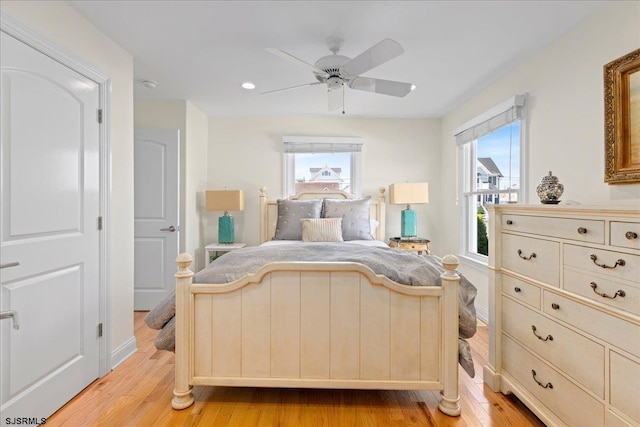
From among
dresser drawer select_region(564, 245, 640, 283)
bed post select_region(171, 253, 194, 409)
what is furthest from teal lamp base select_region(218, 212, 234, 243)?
dresser drawer select_region(564, 245, 640, 283)

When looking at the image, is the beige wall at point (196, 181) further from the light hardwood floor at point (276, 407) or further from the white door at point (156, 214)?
the light hardwood floor at point (276, 407)

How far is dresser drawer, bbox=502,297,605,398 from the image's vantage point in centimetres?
140

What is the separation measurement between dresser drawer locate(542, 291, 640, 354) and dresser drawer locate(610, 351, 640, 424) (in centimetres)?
6

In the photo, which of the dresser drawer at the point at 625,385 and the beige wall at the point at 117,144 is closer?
the dresser drawer at the point at 625,385

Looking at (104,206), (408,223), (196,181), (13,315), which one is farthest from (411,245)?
(13,315)

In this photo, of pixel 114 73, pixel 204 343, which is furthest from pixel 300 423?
pixel 114 73

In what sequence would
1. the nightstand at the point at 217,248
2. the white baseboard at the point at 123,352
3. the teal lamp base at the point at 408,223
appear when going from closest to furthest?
the white baseboard at the point at 123,352, the nightstand at the point at 217,248, the teal lamp base at the point at 408,223

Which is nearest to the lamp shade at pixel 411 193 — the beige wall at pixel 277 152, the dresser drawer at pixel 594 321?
the beige wall at pixel 277 152

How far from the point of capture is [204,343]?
183 cm

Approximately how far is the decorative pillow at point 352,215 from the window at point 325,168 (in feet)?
2.25

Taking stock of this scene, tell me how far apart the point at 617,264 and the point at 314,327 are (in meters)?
1.43

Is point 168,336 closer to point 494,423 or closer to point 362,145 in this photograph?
point 494,423

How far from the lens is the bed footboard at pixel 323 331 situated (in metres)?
1.79

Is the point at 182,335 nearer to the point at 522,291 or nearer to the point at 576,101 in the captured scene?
the point at 522,291
